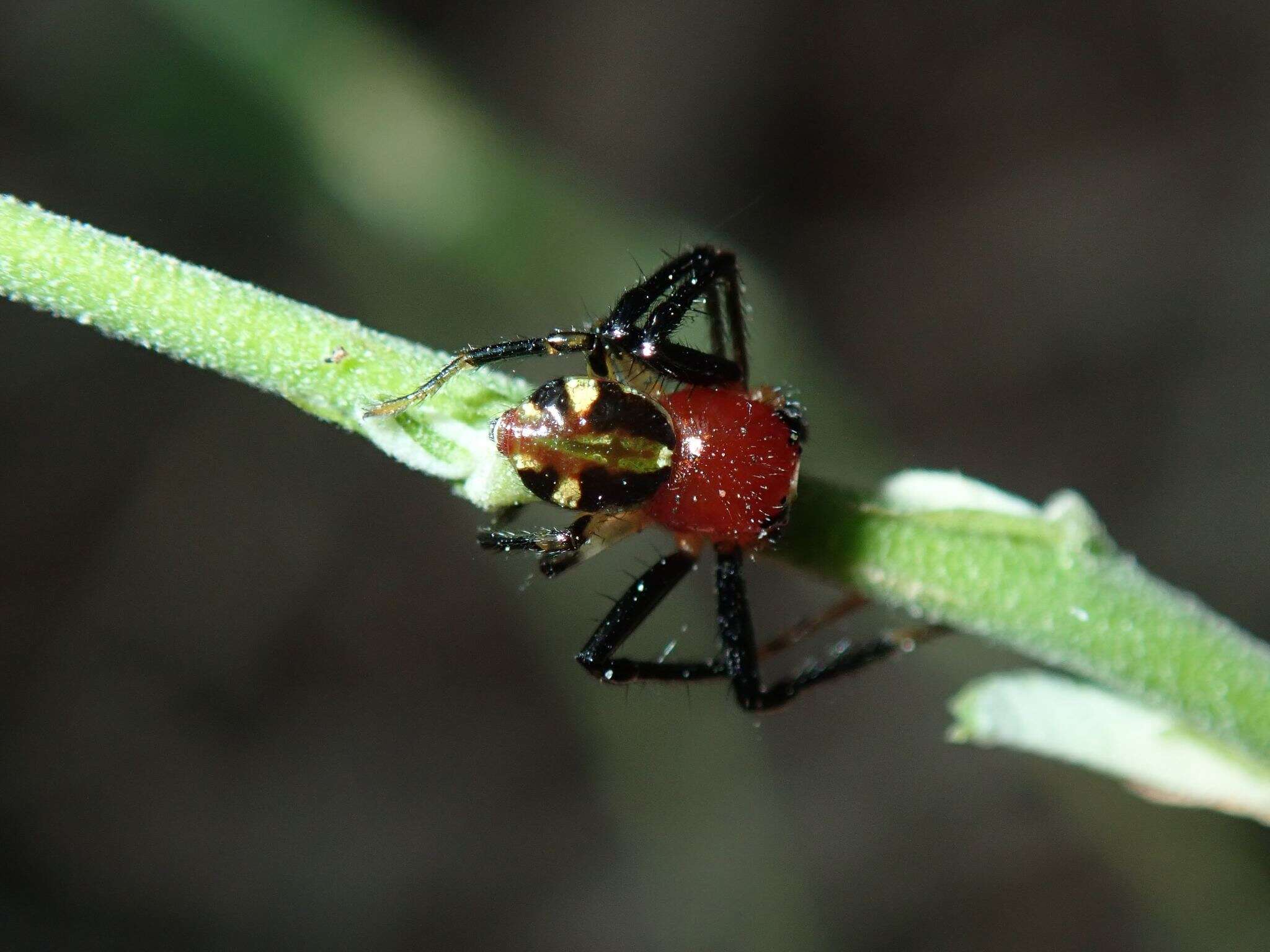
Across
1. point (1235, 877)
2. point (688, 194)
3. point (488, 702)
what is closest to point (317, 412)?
point (1235, 877)

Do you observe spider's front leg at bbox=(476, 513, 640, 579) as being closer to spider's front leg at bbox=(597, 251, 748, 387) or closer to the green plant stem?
spider's front leg at bbox=(597, 251, 748, 387)

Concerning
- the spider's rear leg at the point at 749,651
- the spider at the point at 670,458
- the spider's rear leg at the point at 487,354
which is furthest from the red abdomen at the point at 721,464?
the spider's rear leg at the point at 487,354

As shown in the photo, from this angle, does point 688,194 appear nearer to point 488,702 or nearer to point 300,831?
point 488,702

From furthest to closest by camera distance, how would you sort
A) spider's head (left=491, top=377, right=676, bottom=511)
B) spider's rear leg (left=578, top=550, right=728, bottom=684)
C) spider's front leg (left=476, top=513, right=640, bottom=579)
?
spider's rear leg (left=578, top=550, right=728, bottom=684), spider's front leg (left=476, top=513, right=640, bottom=579), spider's head (left=491, top=377, right=676, bottom=511)

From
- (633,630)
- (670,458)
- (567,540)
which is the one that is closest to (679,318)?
(670,458)

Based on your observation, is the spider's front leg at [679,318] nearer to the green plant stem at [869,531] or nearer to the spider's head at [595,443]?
the spider's head at [595,443]

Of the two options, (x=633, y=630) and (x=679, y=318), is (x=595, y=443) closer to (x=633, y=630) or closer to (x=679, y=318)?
A: (x=679, y=318)

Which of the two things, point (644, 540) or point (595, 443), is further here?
point (644, 540)

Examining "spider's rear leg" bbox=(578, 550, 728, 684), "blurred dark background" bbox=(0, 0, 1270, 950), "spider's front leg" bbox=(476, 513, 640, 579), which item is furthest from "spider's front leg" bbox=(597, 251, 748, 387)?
"blurred dark background" bbox=(0, 0, 1270, 950)
